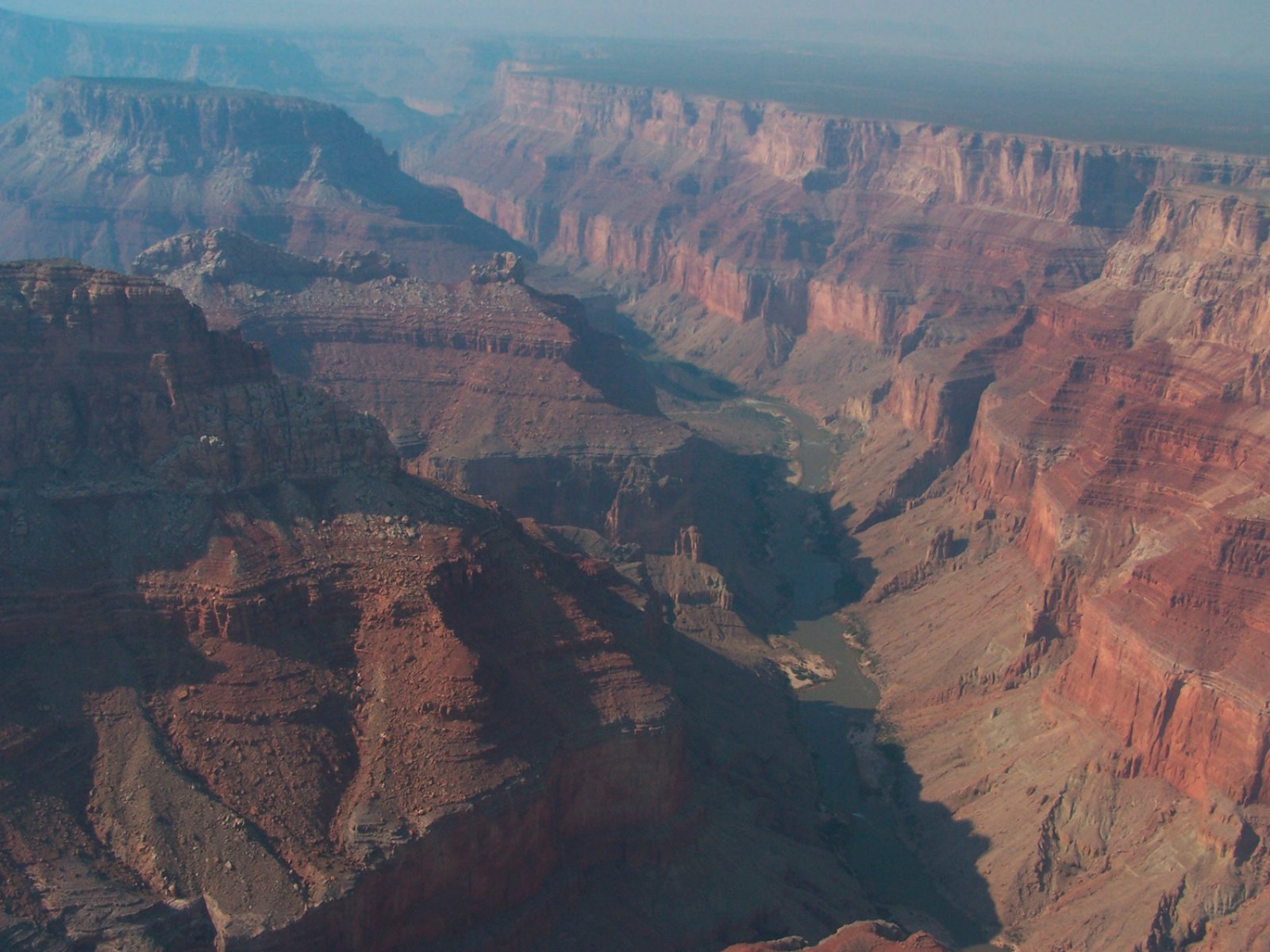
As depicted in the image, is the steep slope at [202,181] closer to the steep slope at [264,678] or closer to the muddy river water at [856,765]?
the muddy river water at [856,765]

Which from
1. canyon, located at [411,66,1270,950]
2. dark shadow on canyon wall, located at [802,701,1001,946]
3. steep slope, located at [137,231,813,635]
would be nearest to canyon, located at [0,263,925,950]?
dark shadow on canyon wall, located at [802,701,1001,946]

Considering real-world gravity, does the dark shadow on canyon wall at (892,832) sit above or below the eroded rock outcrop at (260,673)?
below

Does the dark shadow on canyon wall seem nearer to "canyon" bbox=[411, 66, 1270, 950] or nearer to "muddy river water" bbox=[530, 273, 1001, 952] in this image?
"muddy river water" bbox=[530, 273, 1001, 952]

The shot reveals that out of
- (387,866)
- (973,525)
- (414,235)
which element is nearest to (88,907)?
(387,866)

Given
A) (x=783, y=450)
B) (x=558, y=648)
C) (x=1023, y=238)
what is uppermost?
(x=1023, y=238)

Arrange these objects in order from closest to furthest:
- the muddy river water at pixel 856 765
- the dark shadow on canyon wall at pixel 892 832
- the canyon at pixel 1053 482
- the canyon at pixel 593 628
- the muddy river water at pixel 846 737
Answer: the canyon at pixel 593 628 < the canyon at pixel 1053 482 < the dark shadow on canyon wall at pixel 892 832 < the muddy river water at pixel 856 765 < the muddy river water at pixel 846 737

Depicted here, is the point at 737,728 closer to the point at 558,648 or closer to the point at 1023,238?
the point at 558,648

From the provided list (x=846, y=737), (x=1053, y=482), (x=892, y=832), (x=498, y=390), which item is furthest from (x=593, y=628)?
(x=498, y=390)

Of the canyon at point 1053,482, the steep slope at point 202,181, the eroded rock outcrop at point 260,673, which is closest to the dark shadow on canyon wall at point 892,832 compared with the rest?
the canyon at point 1053,482
